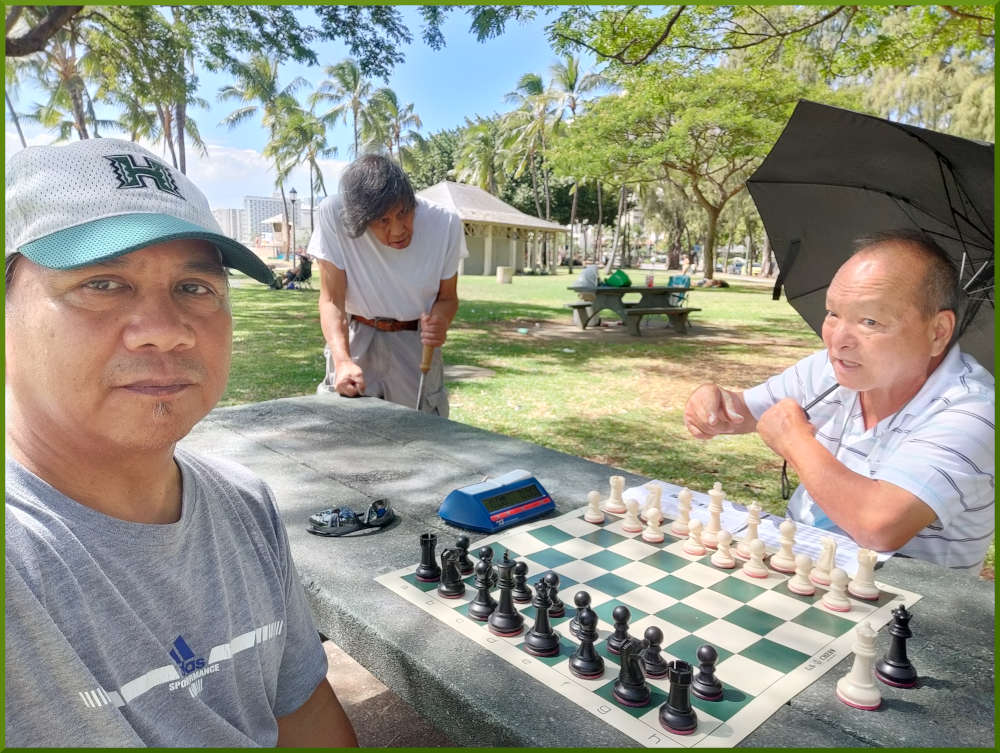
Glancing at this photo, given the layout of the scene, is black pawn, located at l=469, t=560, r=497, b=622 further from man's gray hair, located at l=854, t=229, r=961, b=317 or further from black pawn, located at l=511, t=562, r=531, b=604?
man's gray hair, located at l=854, t=229, r=961, b=317

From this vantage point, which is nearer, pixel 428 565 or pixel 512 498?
pixel 428 565

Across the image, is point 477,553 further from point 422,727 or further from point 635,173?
point 635,173

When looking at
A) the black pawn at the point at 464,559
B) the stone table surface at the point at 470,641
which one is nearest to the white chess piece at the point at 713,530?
the stone table surface at the point at 470,641

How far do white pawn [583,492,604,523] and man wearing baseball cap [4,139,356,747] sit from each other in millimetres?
949

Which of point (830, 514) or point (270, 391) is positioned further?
point (270, 391)

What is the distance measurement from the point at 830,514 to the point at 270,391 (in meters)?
6.11

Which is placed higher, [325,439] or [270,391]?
[325,439]

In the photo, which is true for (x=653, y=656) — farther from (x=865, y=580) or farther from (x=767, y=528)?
(x=767, y=528)

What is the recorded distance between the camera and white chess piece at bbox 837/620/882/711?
3.46 ft

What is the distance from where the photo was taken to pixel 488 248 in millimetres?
30188

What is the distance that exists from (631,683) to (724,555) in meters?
0.60

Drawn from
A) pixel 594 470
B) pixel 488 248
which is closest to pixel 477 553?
pixel 594 470

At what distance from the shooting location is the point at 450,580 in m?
1.41

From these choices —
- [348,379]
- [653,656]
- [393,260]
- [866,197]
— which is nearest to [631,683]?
[653,656]
